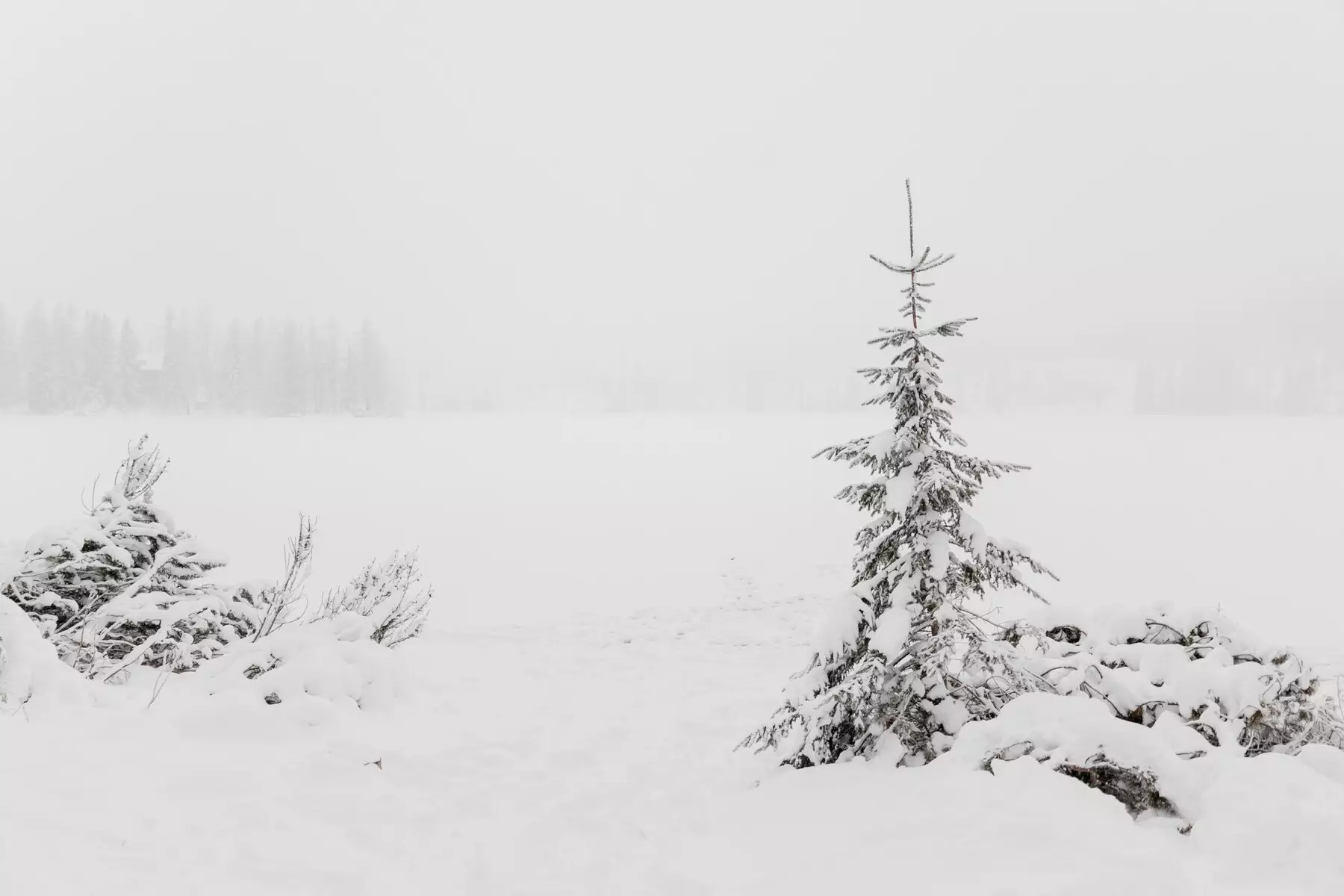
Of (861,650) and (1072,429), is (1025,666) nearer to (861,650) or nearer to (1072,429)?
(861,650)

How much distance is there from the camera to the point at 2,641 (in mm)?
4445

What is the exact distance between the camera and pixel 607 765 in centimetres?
572

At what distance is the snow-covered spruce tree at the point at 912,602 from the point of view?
448 cm

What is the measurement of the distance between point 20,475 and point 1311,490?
50.8 metres

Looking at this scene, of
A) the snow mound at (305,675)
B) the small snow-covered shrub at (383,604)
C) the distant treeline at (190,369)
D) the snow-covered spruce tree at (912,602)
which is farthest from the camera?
the distant treeline at (190,369)

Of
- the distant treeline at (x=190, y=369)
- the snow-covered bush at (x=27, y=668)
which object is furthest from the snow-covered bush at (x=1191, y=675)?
the distant treeline at (x=190, y=369)

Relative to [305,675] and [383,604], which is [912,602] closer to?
[305,675]

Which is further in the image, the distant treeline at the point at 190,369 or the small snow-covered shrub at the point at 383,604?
the distant treeline at the point at 190,369

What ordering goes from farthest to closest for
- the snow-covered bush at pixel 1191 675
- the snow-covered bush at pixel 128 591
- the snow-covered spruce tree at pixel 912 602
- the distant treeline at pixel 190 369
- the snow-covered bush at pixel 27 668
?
1. the distant treeline at pixel 190 369
2. the snow-covered bush at pixel 128 591
3. the snow-covered spruce tree at pixel 912 602
4. the snow-covered bush at pixel 27 668
5. the snow-covered bush at pixel 1191 675

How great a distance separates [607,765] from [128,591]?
4819 mm

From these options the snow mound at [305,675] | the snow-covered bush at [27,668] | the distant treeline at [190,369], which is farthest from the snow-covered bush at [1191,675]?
the distant treeline at [190,369]

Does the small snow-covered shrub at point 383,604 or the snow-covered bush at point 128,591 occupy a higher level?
the snow-covered bush at point 128,591

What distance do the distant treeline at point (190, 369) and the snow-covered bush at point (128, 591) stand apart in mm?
64682

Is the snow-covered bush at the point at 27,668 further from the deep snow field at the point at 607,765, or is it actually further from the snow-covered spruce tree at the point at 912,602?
the snow-covered spruce tree at the point at 912,602
